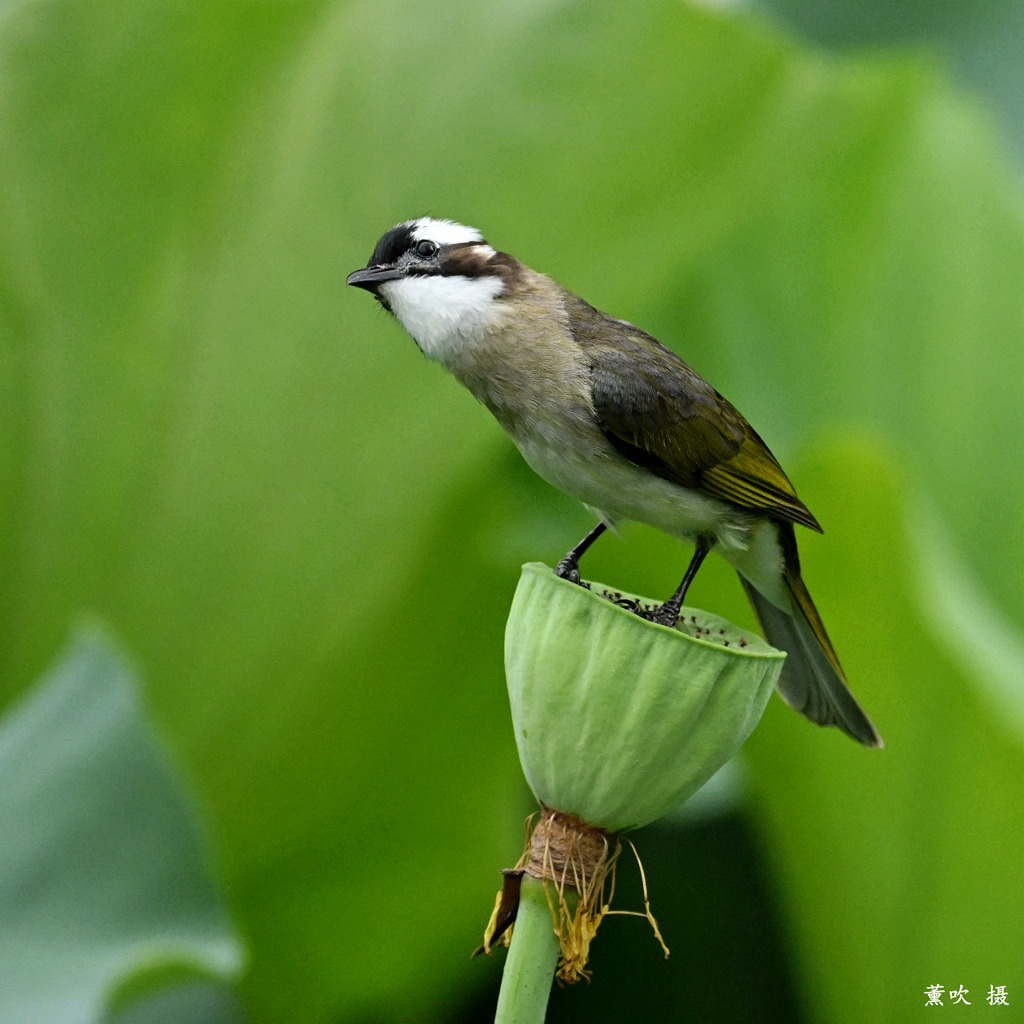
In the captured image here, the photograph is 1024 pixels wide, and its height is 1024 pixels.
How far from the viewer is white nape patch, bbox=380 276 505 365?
81 centimetres

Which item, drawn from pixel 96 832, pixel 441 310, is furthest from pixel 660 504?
pixel 96 832

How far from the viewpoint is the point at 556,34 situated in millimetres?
1171

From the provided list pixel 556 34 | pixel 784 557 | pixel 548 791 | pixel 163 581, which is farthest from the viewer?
pixel 556 34

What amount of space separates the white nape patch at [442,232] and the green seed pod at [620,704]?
37 centimetres

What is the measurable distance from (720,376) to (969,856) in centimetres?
54

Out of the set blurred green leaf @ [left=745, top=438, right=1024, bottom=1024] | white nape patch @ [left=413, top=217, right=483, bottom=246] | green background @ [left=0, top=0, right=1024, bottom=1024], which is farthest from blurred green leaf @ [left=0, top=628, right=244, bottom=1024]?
blurred green leaf @ [left=745, top=438, right=1024, bottom=1024]

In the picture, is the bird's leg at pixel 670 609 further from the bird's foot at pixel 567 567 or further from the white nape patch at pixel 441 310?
the white nape patch at pixel 441 310

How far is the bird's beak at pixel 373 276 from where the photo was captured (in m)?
0.80

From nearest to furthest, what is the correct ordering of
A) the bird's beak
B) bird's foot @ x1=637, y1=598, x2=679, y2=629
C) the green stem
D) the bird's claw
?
the green stem → bird's foot @ x1=637, y1=598, x2=679, y2=629 → the bird's beak → the bird's claw

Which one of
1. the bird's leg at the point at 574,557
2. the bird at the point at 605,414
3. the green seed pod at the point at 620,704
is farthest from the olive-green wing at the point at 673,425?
the green seed pod at the point at 620,704

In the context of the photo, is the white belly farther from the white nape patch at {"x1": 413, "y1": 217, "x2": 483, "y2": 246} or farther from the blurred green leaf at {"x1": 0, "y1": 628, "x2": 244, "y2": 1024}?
the blurred green leaf at {"x1": 0, "y1": 628, "x2": 244, "y2": 1024}

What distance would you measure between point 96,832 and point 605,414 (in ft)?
1.48

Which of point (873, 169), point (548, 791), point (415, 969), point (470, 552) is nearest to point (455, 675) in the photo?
point (470, 552)

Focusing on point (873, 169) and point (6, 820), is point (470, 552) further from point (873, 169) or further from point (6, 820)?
point (873, 169)
